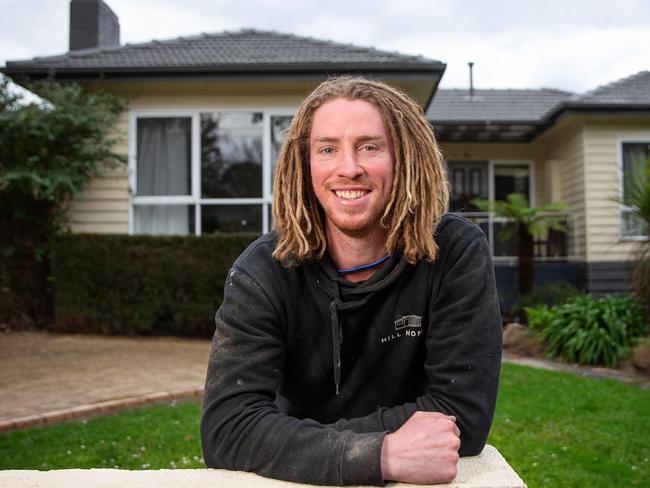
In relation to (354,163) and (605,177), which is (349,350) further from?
→ (605,177)

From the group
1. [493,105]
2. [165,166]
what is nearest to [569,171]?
[493,105]

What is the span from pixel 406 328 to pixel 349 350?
0.62 feet

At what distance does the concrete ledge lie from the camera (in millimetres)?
1527

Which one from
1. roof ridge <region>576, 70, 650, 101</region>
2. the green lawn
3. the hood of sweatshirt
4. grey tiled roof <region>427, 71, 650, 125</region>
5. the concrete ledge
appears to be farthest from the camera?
roof ridge <region>576, 70, 650, 101</region>

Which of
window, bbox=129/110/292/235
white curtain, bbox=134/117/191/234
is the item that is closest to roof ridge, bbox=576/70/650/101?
window, bbox=129/110/292/235

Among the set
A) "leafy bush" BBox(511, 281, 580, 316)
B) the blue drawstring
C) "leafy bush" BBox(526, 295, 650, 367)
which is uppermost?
the blue drawstring

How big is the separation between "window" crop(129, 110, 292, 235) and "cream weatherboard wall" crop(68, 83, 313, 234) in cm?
14

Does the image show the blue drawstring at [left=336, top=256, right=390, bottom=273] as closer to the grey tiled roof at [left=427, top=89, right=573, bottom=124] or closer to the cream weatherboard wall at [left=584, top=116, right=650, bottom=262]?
the cream weatherboard wall at [left=584, top=116, right=650, bottom=262]

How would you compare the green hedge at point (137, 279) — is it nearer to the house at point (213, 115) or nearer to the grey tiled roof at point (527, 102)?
the house at point (213, 115)

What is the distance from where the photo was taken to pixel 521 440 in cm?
455

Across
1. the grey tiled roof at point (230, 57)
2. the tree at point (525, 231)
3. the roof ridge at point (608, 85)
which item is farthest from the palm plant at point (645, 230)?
the roof ridge at point (608, 85)

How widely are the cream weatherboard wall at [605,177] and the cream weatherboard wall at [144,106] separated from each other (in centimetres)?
587

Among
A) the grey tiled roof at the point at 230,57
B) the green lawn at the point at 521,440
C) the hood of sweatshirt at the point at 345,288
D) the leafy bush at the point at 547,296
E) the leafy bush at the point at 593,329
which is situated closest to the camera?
the hood of sweatshirt at the point at 345,288

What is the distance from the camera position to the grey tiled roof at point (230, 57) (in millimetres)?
10055
